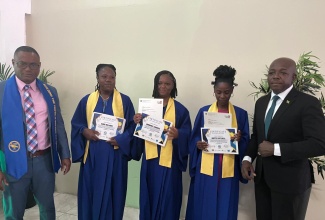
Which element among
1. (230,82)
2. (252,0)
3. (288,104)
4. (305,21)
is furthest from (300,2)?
(288,104)

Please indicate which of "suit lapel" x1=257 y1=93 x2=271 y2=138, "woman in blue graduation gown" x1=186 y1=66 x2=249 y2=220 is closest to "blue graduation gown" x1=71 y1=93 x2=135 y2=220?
"woman in blue graduation gown" x1=186 y1=66 x2=249 y2=220

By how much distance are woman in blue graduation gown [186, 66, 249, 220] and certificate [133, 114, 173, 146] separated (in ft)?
1.07

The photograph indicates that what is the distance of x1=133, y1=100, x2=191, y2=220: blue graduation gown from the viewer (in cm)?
250

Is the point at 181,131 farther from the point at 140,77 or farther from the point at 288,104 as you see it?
the point at 140,77

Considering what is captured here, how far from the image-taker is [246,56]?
302cm

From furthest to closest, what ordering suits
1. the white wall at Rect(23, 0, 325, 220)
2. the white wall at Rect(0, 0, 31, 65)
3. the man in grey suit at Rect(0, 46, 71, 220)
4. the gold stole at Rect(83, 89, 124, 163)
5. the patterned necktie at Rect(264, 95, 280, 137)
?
1. the white wall at Rect(0, 0, 31, 65)
2. the white wall at Rect(23, 0, 325, 220)
3. the gold stole at Rect(83, 89, 124, 163)
4. the man in grey suit at Rect(0, 46, 71, 220)
5. the patterned necktie at Rect(264, 95, 280, 137)

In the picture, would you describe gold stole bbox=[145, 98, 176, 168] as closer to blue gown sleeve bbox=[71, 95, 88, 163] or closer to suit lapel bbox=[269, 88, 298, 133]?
blue gown sleeve bbox=[71, 95, 88, 163]

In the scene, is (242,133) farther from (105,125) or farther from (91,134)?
(91,134)

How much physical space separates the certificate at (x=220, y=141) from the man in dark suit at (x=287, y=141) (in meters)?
0.26

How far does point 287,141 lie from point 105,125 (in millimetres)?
1616

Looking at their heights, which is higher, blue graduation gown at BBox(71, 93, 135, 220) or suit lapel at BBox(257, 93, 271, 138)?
suit lapel at BBox(257, 93, 271, 138)

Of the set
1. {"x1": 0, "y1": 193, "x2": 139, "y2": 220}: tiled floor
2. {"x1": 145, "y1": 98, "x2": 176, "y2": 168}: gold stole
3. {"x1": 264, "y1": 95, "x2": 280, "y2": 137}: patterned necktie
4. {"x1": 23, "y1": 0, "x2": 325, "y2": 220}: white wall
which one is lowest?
{"x1": 0, "y1": 193, "x2": 139, "y2": 220}: tiled floor

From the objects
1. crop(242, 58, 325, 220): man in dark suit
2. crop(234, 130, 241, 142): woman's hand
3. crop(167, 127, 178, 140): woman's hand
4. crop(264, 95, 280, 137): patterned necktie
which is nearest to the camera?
crop(242, 58, 325, 220): man in dark suit

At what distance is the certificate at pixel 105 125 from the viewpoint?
2.48 meters
